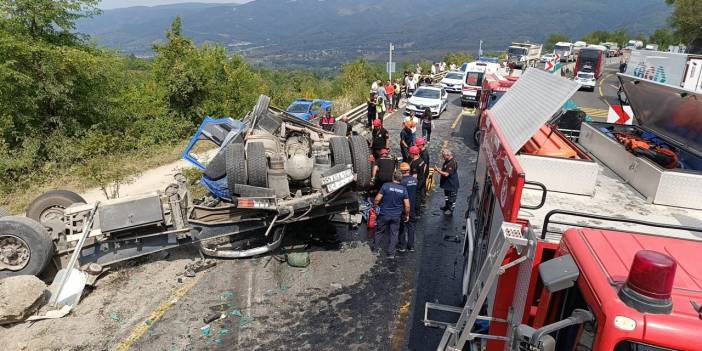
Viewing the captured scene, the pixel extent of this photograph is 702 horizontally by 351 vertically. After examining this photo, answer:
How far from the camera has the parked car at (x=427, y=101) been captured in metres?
18.3

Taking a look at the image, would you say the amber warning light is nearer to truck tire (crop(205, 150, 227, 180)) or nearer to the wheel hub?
truck tire (crop(205, 150, 227, 180))

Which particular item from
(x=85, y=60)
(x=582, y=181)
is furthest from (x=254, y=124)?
(x=85, y=60)

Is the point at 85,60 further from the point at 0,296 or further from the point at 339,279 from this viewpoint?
the point at 339,279

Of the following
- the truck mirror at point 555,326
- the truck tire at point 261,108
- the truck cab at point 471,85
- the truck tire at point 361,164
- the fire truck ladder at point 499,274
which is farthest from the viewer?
the truck cab at point 471,85

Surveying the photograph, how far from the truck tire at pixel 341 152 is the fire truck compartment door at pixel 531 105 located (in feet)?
8.47

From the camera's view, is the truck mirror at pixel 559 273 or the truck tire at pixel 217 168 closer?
the truck mirror at pixel 559 273

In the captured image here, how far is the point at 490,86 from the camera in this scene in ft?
48.1

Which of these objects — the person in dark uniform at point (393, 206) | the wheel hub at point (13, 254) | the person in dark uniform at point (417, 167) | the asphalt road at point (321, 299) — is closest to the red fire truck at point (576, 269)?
the asphalt road at point (321, 299)

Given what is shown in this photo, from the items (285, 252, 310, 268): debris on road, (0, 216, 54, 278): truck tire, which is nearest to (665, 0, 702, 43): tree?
(285, 252, 310, 268): debris on road

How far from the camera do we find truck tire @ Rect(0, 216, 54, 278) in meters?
5.99

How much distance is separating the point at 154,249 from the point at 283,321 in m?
2.50

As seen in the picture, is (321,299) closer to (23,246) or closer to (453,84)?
(23,246)

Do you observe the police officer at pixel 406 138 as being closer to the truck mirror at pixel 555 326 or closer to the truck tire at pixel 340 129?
the truck tire at pixel 340 129

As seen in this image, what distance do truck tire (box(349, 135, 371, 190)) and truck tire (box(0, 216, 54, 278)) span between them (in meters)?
4.76
